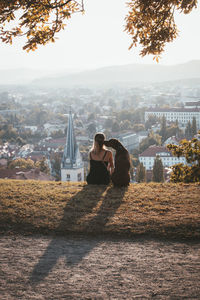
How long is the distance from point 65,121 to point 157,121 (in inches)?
1155

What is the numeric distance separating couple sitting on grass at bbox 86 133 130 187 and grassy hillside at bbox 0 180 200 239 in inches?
8.2

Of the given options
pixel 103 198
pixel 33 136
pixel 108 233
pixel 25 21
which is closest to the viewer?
pixel 108 233

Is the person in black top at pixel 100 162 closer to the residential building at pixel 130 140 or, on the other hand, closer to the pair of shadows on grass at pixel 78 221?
the pair of shadows on grass at pixel 78 221

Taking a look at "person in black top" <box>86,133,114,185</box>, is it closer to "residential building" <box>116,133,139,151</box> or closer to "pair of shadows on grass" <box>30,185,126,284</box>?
"pair of shadows on grass" <box>30,185,126,284</box>

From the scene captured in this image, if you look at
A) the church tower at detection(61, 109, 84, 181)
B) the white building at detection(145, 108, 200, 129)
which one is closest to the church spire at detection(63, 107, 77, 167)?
the church tower at detection(61, 109, 84, 181)

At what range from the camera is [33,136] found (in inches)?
3499

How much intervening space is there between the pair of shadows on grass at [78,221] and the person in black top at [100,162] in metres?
0.22

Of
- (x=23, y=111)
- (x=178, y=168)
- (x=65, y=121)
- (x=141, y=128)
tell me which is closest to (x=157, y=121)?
(x=141, y=128)

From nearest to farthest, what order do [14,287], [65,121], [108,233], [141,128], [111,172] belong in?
[14,287] < [108,233] < [111,172] < [141,128] < [65,121]

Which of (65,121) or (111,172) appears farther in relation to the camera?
(65,121)

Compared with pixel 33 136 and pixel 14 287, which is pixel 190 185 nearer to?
pixel 14 287

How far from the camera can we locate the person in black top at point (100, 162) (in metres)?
6.49

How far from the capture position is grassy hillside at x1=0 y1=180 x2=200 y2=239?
454 centimetres

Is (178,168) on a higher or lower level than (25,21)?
lower
